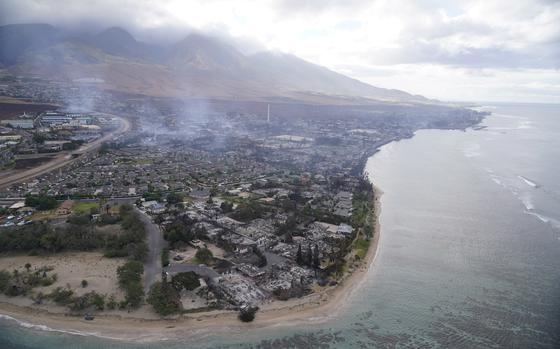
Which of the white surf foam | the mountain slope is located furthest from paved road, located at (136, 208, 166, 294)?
the mountain slope

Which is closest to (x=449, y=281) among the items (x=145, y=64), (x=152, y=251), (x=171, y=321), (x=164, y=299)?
(x=171, y=321)

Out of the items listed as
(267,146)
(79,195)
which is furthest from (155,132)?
(79,195)

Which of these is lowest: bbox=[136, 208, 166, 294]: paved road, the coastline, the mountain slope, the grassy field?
the coastline

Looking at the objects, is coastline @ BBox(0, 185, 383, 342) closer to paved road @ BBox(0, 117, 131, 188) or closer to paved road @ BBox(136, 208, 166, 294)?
paved road @ BBox(136, 208, 166, 294)

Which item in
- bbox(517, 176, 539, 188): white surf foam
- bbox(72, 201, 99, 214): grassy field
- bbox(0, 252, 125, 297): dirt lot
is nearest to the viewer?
bbox(0, 252, 125, 297): dirt lot

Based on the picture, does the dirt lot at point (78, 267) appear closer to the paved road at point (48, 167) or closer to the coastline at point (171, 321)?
the coastline at point (171, 321)

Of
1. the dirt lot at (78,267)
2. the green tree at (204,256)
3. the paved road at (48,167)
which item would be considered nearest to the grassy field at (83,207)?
the dirt lot at (78,267)

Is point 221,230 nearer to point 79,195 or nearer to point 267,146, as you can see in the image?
point 79,195
